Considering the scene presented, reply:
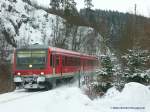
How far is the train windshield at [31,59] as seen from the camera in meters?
25.0

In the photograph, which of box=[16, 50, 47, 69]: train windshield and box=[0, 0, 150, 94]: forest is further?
box=[16, 50, 47, 69]: train windshield

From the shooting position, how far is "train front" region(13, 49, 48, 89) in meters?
24.4

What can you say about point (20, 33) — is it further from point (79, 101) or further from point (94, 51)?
point (79, 101)

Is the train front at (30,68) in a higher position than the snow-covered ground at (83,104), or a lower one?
higher

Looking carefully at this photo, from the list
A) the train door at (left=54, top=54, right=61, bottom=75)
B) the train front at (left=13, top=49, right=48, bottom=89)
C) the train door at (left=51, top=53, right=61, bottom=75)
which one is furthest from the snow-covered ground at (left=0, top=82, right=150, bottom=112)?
the train door at (left=54, top=54, right=61, bottom=75)

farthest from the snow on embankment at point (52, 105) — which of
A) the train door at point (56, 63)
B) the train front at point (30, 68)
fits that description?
the train door at point (56, 63)

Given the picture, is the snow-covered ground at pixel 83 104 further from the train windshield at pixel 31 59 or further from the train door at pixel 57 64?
the train door at pixel 57 64

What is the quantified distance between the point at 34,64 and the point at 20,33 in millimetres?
67747

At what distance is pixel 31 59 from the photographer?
2531 cm

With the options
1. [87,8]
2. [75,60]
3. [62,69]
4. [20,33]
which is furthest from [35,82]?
[87,8]

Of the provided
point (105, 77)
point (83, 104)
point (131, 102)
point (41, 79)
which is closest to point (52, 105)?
point (83, 104)

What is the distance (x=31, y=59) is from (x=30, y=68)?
2.44 feet

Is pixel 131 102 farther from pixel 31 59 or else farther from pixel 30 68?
pixel 31 59

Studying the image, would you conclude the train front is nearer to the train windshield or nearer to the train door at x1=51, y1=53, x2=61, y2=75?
the train windshield
